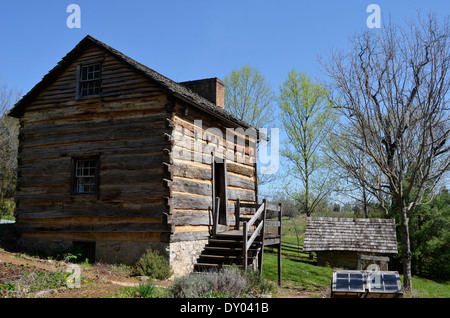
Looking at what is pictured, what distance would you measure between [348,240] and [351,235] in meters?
0.50

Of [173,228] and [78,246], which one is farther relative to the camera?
[78,246]

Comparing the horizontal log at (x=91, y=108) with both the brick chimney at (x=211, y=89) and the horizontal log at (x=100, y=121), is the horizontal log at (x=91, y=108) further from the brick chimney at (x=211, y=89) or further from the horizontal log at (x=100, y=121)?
the brick chimney at (x=211, y=89)

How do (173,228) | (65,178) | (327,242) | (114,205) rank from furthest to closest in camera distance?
(327,242) → (65,178) → (114,205) → (173,228)

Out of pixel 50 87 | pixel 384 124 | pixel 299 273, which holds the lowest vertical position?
pixel 299 273

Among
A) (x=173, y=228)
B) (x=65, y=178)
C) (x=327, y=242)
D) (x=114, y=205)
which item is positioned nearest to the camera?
(x=173, y=228)

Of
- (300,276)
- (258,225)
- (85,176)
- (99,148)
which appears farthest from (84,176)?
(300,276)

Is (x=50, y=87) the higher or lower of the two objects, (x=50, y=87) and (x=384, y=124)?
the higher

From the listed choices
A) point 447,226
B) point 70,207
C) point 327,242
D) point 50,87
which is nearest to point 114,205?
point 70,207

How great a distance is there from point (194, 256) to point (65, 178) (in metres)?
4.89

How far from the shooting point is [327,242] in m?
26.4

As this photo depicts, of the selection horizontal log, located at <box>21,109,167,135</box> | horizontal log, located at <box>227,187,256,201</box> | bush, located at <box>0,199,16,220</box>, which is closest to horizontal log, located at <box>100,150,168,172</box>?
horizontal log, located at <box>21,109,167,135</box>

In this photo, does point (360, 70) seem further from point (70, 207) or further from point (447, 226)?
point (447, 226)

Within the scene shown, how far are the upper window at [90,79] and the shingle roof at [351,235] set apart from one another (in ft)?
57.2

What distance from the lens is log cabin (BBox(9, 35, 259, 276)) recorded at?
1195 centimetres
